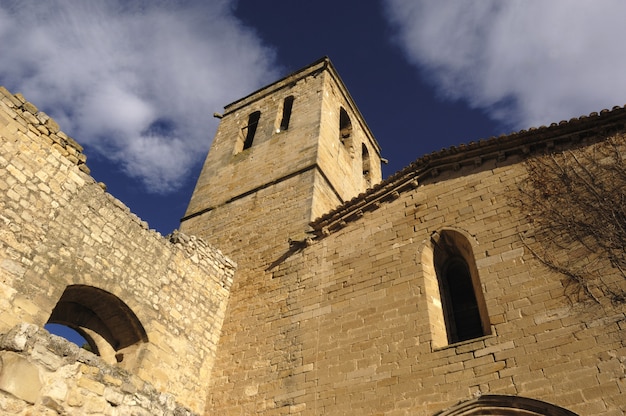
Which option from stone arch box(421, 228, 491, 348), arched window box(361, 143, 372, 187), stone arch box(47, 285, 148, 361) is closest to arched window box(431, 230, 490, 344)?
stone arch box(421, 228, 491, 348)

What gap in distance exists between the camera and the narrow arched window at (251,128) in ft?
46.5

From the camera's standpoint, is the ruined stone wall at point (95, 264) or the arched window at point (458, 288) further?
the arched window at point (458, 288)

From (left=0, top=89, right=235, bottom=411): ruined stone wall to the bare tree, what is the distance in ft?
17.1

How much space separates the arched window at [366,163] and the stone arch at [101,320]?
31.1 feet

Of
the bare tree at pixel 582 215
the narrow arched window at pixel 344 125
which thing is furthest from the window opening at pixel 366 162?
the bare tree at pixel 582 215

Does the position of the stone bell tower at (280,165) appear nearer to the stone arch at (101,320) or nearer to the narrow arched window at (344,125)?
the narrow arched window at (344,125)

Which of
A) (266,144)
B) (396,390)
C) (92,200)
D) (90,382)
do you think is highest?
(266,144)

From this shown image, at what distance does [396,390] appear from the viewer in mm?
5898

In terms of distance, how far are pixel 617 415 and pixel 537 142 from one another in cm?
416

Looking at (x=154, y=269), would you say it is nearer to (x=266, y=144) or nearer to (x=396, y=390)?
(x=396, y=390)

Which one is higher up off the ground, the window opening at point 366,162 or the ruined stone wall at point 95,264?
the window opening at point 366,162

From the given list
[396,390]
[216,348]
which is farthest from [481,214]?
[216,348]

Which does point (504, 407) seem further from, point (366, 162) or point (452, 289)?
point (366, 162)

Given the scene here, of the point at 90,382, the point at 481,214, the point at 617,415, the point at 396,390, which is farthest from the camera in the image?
the point at 481,214
